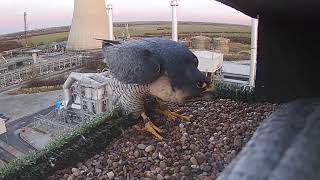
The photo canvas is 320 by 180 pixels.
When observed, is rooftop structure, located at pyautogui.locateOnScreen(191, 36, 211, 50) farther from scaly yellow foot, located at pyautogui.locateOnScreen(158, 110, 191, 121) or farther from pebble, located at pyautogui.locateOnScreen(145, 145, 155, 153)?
pebble, located at pyautogui.locateOnScreen(145, 145, 155, 153)

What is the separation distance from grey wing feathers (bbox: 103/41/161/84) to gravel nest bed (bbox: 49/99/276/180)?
1.89ft

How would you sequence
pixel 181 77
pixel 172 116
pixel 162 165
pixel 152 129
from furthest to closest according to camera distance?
pixel 172 116 < pixel 152 129 < pixel 162 165 < pixel 181 77

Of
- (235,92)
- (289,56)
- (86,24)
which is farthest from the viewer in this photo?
(86,24)

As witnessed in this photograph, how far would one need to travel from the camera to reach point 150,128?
3199 mm

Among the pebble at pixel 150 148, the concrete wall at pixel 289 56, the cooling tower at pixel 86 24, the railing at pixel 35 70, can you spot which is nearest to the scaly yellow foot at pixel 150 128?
the pebble at pixel 150 148

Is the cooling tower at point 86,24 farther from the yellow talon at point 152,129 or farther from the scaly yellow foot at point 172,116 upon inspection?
the yellow talon at point 152,129

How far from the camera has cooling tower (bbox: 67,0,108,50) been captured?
23.0 meters

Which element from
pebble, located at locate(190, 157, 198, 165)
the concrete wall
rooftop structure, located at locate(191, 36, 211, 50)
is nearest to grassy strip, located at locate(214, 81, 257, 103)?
pebble, located at locate(190, 157, 198, 165)

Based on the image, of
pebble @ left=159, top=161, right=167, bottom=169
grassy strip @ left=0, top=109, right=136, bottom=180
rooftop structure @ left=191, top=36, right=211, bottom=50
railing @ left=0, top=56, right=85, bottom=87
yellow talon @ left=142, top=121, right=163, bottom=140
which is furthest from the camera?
rooftop structure @ left=191, top=36, right=211, bottom=50

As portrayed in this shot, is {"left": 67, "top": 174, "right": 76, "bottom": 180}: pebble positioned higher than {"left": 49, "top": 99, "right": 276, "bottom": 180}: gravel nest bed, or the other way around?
{"left": 49, "top": 99, "right": 276, "bottom": 180}: gravel nest bed

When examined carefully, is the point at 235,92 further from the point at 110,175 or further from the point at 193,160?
the point at 110,175

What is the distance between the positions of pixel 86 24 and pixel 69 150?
2100 centimetres

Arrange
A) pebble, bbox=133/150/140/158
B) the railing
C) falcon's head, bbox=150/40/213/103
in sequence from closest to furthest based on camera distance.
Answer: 1. falcon's head, bbox=150/40/213/103
2. pebble, bbox=133/150/140/158
3. the railing

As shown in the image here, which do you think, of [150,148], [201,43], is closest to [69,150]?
[150,148]
